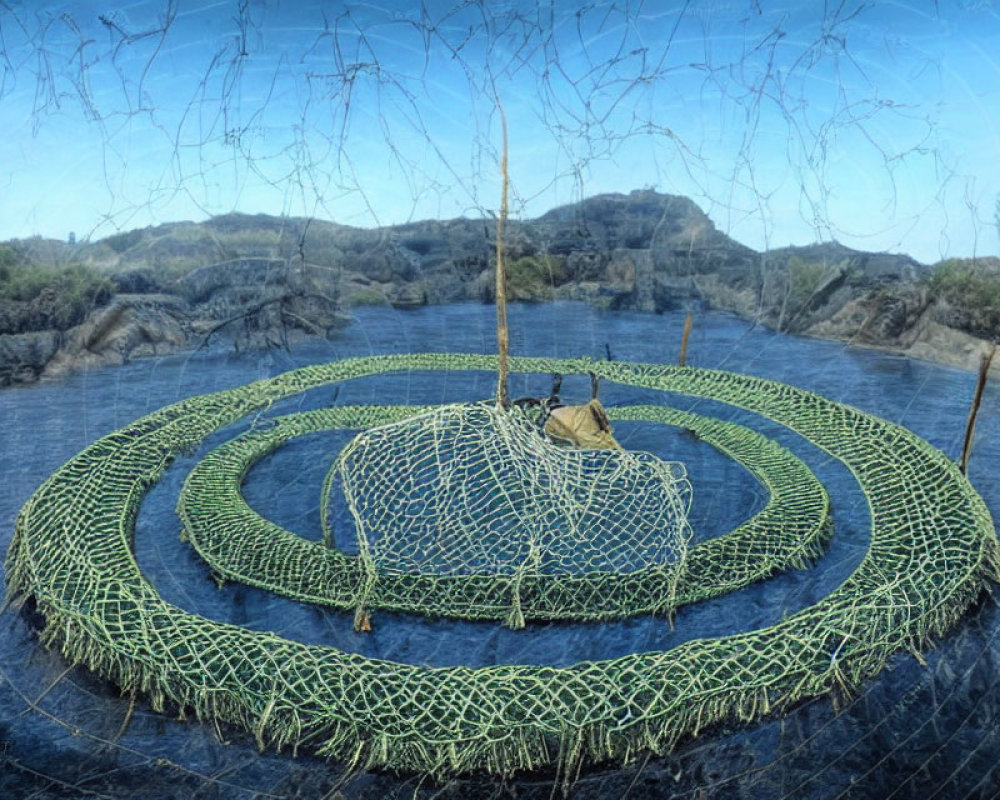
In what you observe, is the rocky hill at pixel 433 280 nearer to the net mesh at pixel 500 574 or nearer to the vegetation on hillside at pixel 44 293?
the vegetation on hillside at pixel 44 293

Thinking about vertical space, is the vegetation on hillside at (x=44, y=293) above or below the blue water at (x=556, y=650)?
above

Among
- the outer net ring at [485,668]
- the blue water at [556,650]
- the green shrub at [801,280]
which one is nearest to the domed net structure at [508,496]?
the blue water at [556,650]

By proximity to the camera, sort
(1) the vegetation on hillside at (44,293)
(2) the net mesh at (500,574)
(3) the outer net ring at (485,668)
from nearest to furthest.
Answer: (3) the outer net ring at (485,668), (2) the net mesh at (500,574), (1) the vegetation on hillside at (44,293)

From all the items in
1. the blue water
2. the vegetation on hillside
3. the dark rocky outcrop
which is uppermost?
the vegetation on hillside

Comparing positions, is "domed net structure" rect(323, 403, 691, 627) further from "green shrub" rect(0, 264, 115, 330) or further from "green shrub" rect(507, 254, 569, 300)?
"green shrub" rect(507, 254, 569, 300)

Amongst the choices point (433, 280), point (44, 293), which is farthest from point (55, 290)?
point (433, 280)

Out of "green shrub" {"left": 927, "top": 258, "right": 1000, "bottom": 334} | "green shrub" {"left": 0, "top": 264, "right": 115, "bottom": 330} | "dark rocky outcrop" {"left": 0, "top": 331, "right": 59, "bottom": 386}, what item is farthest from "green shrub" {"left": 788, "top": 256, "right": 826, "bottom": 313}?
"dark rocky outcrop" {"left": 0, "top": 331, "right": 59, "bottom": 386}
